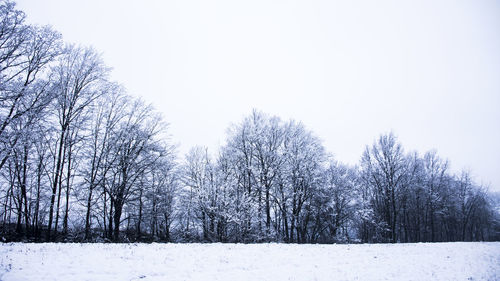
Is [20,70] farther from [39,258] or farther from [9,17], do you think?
[39,258]

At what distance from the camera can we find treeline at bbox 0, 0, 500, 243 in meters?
12.1

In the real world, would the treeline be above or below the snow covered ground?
above

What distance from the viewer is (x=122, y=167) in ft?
62.9

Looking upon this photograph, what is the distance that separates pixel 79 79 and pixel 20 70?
5110 millimetres

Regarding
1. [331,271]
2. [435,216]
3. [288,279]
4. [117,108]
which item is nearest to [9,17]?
[117,108]

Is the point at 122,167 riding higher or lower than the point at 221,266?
higher

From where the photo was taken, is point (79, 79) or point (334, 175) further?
point (334, 175)

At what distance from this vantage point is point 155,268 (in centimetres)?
876

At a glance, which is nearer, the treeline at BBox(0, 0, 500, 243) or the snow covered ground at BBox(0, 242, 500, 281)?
the snow covered ground at BBox(0, 242, 500, 281)

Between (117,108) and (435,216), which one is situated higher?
(117,108)

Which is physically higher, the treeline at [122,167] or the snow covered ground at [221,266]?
the treeline at [122,167]

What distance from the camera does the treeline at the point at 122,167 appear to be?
1214 centimetres

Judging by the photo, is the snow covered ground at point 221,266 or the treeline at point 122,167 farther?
the treeline at point 122,167

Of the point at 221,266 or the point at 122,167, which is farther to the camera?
the point at 122,167
